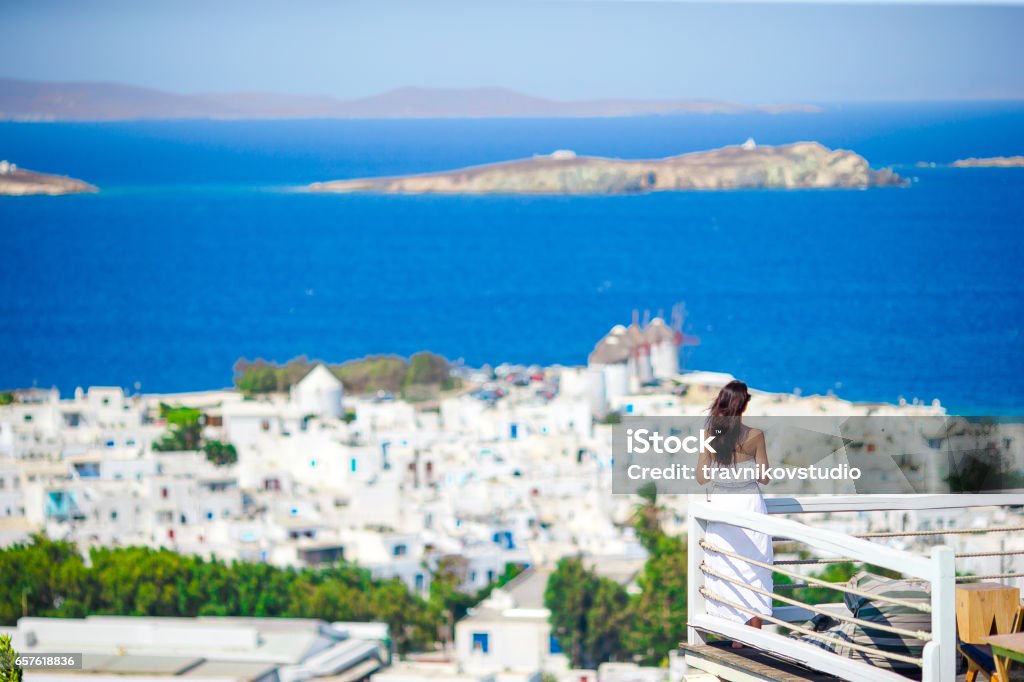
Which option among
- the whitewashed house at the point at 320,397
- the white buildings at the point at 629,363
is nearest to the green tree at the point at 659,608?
the white buildings at the point at 629,363

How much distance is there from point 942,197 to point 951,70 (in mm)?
8153

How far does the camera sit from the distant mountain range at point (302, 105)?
105 feet

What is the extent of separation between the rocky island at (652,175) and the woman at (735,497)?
32.7 meters

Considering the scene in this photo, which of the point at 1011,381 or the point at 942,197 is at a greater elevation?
the point at 942,197

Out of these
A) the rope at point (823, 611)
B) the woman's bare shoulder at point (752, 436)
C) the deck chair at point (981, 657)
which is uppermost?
the woman's bare shoulder at point (752, 436)

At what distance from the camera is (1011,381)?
1048 inches

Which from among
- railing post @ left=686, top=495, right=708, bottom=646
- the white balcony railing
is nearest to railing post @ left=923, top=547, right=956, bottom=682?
the white balcony railing

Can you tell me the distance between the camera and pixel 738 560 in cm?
179

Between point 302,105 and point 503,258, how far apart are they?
739cm

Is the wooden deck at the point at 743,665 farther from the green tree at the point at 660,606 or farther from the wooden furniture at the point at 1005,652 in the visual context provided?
the green tree at the point at 660,606

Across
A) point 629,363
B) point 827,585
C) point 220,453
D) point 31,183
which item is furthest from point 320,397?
point 827,585

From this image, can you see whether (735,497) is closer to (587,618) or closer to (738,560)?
(738,560)

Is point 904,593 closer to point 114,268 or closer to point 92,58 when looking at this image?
point 92,58

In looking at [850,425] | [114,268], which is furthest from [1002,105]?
[850,425]
